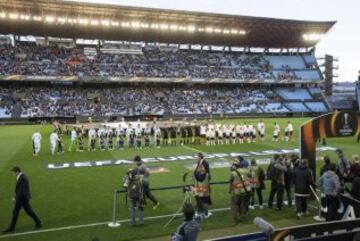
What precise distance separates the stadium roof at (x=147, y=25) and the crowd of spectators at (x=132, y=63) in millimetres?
3107

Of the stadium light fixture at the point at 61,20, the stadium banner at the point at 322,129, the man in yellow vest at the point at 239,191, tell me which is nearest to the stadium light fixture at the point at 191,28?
the stadium light fixture at the point at 61,20

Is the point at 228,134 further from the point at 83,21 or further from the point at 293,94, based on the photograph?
the point at 293,94

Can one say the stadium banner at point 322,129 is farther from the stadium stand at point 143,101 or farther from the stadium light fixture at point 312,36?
the stadium light fixture at point 312,36

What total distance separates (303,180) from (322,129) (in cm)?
276

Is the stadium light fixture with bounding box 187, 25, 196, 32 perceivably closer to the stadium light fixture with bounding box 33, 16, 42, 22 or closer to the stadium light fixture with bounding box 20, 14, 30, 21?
the stadium light fixture with bounding box 33, 16, 42, 22

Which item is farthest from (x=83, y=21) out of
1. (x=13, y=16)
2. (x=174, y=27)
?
(x=174, y=27)

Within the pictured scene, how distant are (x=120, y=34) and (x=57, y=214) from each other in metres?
63.0

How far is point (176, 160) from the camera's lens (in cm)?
2472

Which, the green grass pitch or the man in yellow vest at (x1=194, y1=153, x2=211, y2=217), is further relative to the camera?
the man in yellow vest at (x1=194, y1=153, x2=211, y2=217)

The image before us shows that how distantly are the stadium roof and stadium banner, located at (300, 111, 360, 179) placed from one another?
53497 millimetres

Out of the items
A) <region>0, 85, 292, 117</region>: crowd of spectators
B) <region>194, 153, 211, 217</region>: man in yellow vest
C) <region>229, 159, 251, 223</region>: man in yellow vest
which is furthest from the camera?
<region>0, 85, 292, 117</region>: crowd of spectators

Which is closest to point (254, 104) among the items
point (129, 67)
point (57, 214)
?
point (129, 67)

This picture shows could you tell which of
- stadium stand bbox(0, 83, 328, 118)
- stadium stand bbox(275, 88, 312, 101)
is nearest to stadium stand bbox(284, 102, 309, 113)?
stadium stand bbox(0, 83, 328, 118)

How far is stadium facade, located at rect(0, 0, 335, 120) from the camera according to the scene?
214 feet
